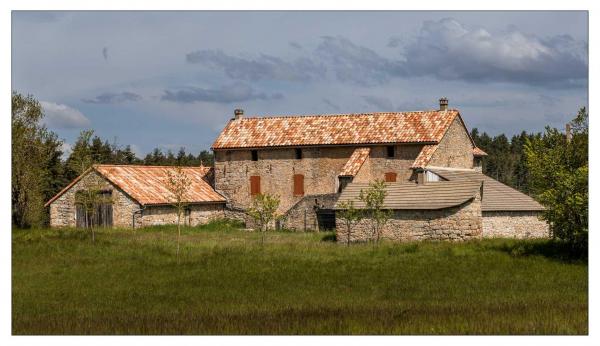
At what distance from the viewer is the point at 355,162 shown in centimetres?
4769

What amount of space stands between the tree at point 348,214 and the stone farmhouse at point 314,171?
4.64ft

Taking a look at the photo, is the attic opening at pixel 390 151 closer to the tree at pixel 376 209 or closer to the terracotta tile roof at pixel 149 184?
the terracotta tile roof at pixel 149 184

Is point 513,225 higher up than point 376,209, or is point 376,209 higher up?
point 376,209

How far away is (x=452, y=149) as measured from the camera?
4906 centimetres

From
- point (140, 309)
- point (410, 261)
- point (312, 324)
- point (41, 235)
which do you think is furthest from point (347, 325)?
point (41, 235)

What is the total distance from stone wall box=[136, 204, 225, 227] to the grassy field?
475 inches

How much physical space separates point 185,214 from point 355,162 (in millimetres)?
10038

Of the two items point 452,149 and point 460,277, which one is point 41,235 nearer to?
point 460,277

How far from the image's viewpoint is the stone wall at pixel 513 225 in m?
40.6

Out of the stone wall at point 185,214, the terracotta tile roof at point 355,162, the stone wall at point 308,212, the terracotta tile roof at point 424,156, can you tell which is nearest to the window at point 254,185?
the stone wall at point 185,214

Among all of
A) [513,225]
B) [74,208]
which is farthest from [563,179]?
[74,208]

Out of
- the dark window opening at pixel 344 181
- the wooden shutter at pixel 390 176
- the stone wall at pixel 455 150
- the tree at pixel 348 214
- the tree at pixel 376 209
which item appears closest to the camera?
the tree at pixel 348 214

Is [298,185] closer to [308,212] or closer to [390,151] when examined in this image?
[308,212]

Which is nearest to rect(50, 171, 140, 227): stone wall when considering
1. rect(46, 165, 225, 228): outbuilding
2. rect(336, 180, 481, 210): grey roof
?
rect(46, 165, 225, 228): outbuilding
